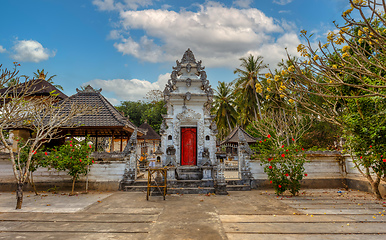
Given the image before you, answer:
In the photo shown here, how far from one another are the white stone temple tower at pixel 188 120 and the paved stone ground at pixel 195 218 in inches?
154

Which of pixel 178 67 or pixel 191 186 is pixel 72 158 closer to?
pixel 191 186

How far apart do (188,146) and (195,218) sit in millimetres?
6852

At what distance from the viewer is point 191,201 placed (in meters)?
8.62

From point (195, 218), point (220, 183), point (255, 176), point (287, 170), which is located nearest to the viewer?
point (195, 218)

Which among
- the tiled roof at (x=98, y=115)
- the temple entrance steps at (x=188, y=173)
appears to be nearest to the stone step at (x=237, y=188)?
the temple entrance steps at (x=188, y=173)

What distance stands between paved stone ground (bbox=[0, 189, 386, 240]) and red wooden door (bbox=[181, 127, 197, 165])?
3.81m

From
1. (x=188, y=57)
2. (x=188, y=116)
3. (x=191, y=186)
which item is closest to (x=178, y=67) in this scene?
(x=188, y=57)

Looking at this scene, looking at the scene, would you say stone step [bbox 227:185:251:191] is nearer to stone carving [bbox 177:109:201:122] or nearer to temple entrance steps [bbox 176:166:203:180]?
temple entrance steps [bbox 176:166:203:180]

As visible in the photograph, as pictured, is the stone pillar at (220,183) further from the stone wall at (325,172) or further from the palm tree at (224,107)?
the palm tree at (224,107)

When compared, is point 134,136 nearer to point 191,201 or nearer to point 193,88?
point 193,88

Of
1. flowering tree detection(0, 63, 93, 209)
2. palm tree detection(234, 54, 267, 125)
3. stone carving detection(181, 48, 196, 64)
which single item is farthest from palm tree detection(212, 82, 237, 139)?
flowering tree detection(0, 63, 93, 209)

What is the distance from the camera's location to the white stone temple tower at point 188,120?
12836mm

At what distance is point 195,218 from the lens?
6.25m

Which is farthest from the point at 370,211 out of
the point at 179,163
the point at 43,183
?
the point at 43,183
